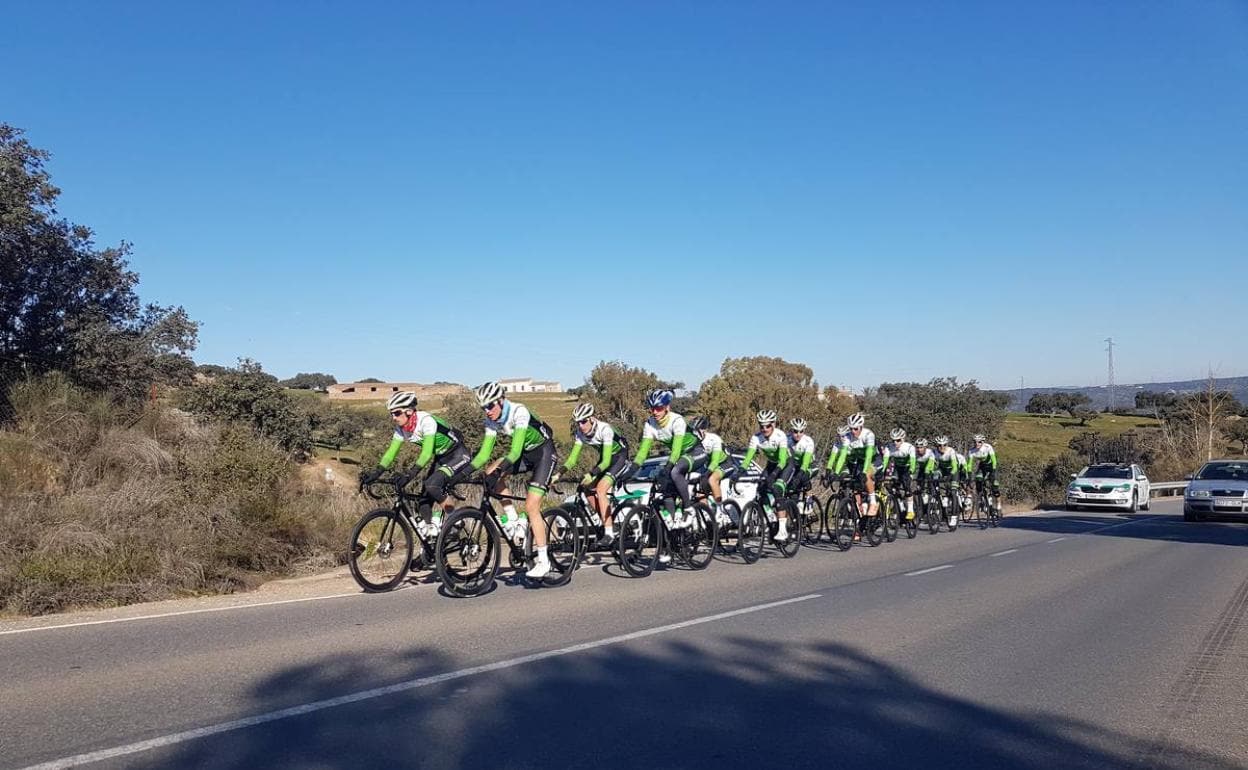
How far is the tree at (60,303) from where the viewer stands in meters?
15.8

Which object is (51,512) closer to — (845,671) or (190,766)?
(190,766)

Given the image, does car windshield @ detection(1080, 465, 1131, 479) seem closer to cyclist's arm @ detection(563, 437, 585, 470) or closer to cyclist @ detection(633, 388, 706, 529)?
cyclist @ detection(633, 388, 706, 529)

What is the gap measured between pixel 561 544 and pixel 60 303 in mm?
11436

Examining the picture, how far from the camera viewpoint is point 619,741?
526 cm

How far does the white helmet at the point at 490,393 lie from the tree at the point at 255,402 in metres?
13.8

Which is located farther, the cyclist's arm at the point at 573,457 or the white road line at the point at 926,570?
the white road line at the point at 926,570

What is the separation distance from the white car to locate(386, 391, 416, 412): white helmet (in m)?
25.2

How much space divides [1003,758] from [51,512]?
960 centimetres

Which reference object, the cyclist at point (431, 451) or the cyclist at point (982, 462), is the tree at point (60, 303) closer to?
the cyclist at point (431, 451)

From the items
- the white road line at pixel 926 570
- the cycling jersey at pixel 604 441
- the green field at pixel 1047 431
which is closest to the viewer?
the cycling jersey at pixel 604 441

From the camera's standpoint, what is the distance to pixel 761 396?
53438mm

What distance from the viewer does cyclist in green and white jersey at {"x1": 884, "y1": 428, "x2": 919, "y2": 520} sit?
1783 centimetres

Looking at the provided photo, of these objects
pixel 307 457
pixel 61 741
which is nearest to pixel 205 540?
pixel 61 741

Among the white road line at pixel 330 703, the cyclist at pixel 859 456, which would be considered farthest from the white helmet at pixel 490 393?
the cyclist at pixel 859 456
